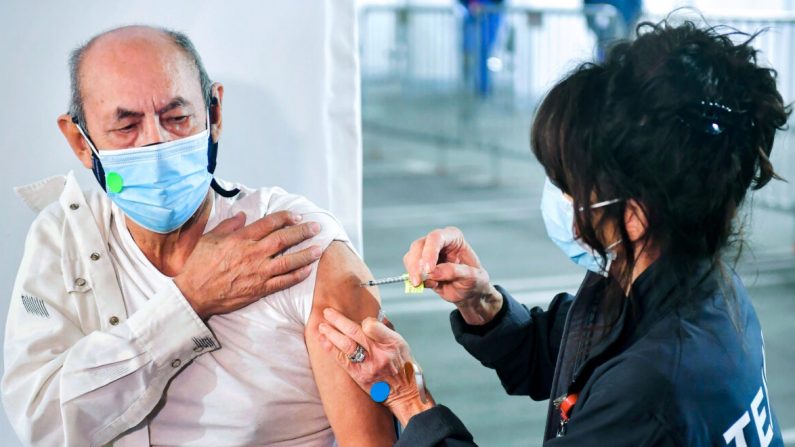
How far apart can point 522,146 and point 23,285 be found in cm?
719

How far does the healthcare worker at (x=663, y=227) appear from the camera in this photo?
122cm

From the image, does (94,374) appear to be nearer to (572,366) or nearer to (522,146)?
(572,366)

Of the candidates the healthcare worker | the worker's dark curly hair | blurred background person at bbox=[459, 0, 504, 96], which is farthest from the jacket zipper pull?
blurred background person at bbox=[459, 0, 504, 96]

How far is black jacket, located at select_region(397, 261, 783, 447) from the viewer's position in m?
1.20

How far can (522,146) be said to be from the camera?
340 inches

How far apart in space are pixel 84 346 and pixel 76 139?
1.32 feet

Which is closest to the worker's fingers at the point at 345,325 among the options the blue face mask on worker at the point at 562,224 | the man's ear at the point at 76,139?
the blue face mask on worker at the point at 562,224

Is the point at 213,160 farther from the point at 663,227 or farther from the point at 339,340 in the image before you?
the point at 663,227

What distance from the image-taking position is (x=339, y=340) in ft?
5.21

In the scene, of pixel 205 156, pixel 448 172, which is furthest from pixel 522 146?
pixel 205 156

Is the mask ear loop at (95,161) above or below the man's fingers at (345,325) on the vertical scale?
above

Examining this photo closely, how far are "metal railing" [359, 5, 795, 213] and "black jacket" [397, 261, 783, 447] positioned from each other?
5.08 metres

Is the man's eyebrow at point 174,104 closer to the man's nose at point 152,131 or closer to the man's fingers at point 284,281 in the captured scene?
the man's nose at point 152,131

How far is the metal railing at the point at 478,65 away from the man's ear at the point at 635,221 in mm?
5149
